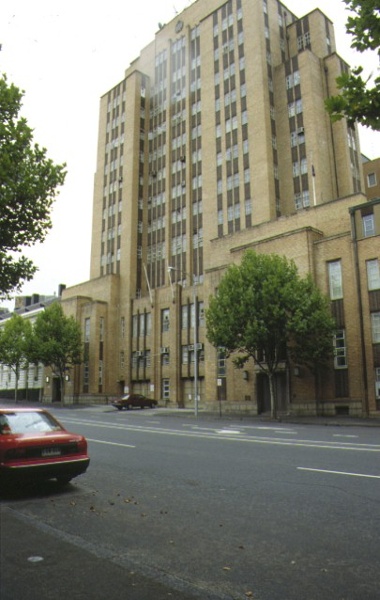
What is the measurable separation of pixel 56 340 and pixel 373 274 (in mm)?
34994

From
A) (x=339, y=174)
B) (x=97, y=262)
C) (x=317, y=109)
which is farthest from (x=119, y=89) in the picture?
(x=339, y=174)

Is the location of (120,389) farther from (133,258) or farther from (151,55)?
(151,55)

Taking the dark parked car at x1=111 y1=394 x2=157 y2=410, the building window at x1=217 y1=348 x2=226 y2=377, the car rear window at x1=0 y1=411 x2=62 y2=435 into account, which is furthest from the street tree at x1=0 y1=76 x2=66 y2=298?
the dark parked car at x1=111 y1=394 x2=157 y2=410

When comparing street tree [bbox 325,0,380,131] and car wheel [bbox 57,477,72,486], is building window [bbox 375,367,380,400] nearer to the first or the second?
car wheel [bbox 57,477,72,486]

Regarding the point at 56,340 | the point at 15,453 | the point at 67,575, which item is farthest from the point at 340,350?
the point at 56,340

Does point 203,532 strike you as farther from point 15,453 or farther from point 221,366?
point 221,366

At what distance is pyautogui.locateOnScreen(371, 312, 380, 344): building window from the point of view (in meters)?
29.8

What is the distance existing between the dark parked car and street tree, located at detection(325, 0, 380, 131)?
40576mm

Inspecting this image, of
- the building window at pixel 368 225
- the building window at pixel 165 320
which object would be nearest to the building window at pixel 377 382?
the building window at pixel 368 225

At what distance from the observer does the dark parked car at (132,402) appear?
143 feet

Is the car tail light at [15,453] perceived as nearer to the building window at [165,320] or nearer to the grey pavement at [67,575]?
the grey pavement at [67,575]

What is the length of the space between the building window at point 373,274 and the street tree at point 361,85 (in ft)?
88.5

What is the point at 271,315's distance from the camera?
28797mm

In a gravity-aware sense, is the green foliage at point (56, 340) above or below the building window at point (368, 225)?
below
